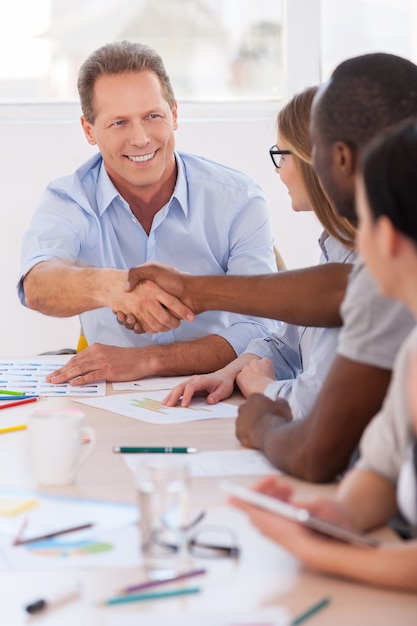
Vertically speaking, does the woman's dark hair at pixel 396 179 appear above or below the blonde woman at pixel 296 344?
above

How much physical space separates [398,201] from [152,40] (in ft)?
11.5

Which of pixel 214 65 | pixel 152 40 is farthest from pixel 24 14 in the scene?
pixel 214 65

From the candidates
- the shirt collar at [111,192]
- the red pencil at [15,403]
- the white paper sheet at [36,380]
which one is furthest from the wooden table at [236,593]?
the shirt collar at [111,192]

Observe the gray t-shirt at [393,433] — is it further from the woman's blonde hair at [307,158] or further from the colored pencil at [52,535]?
the woman's blonde hair at [307,158]

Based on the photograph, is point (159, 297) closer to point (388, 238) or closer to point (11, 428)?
point (11, 428)

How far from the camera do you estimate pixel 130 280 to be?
2275 millimetres

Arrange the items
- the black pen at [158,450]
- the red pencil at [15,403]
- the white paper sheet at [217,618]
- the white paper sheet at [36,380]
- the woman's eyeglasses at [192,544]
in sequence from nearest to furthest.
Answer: the white paper sheet at [217,618], the woman's eyeglasses at [192,544], the black pen at [158,450], the red pencil at [15,403], the white paper sheet at [36,380]

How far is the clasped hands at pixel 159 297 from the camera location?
2160 millimetres

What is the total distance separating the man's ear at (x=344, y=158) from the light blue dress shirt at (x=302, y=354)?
346mm

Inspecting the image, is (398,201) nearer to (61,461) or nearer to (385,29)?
(61,461)

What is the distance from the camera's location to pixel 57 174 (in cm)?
423

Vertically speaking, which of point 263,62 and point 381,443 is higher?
point 263,62

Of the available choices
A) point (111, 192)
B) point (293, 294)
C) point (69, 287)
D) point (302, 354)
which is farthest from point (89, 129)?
point (293, 294)

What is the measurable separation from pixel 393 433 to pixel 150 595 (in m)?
0.37
